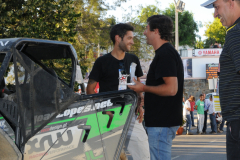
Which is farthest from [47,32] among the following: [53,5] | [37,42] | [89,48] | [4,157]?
[89,48]

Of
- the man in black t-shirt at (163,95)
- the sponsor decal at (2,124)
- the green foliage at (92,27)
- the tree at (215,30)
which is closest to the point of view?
the sponsor decal at (2,124)

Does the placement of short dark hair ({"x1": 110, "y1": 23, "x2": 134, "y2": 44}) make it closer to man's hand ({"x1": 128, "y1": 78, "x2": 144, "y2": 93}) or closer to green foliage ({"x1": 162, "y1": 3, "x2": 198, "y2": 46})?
man's hand ({"x1": 128, "y1": 78, "x2": 144, "y2": 93})

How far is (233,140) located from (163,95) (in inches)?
32.7

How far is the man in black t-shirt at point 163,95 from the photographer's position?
3.09 meters

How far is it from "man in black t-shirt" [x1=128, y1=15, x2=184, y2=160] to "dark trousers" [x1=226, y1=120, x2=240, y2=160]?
725 millimetres

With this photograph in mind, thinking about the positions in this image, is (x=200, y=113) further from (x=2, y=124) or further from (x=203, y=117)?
(x=2, y=124)

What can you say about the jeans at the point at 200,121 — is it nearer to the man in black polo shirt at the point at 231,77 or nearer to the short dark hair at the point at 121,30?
the short dark hair at the point at 121,30

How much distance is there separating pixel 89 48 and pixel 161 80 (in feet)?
60.7

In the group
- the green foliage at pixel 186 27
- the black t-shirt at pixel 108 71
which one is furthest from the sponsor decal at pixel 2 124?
the green foliage at pixel 186 27

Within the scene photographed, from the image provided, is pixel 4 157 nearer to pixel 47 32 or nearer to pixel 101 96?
pixel 101 96

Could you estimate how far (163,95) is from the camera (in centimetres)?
311

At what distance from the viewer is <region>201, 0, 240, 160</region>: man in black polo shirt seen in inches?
94.2

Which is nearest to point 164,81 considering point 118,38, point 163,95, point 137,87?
point 163,95

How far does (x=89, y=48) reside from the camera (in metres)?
21.4
